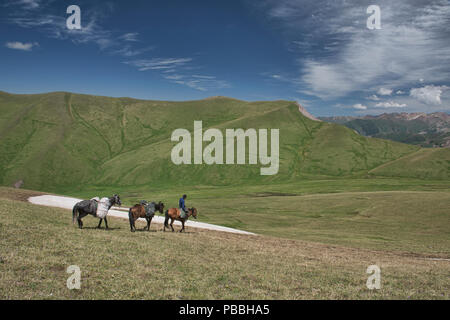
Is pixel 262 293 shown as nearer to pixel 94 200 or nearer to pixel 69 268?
pixel 69 268

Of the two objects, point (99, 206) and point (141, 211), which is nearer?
point (99, 206)

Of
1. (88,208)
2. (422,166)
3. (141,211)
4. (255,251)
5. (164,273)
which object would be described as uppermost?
(422,166)

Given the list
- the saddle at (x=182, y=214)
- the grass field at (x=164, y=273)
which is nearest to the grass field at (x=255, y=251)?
the grass field at (x=164, y=273)

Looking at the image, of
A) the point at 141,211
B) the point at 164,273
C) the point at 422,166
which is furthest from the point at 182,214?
the point at 422,166

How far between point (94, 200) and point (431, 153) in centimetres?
22081

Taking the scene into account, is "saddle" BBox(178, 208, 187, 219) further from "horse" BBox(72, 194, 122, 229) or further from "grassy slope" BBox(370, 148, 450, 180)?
"grassy slope" BBox(370, 148, 450, 180)

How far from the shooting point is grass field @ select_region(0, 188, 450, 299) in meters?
12.6

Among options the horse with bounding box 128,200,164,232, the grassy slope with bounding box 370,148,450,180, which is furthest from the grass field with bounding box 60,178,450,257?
the grassy slope with bounding box 370,148,450,180

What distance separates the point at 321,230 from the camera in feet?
194

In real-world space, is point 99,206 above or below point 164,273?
above

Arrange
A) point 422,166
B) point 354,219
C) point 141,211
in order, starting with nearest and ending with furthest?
point 141,211 < point 354,219 < point 422,166

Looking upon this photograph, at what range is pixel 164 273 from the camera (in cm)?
1565

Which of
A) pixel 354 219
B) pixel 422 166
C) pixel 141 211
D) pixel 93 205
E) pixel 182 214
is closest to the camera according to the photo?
pixel 93 205

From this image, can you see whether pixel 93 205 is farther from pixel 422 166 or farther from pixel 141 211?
pixel 422 166
